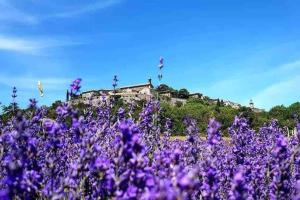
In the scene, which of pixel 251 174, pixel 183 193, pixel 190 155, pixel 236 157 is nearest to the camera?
pixel 183 193

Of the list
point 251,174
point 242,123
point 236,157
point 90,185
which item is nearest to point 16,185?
point 90,185

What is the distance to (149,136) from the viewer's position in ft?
21.9

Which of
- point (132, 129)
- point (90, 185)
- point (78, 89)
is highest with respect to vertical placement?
point (78, 89)

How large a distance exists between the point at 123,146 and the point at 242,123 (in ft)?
11.0

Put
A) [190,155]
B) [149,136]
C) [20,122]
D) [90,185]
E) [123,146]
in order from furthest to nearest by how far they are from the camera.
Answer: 1. [149,136]
2. [190,155]
3. [90,185]
4. [20,122]
5. [123,146]

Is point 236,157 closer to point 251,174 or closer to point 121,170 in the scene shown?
point 251,174

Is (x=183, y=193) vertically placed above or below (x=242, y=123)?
below

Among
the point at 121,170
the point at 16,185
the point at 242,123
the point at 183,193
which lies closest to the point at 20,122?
the point at 16,185

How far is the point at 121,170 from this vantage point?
2963 millimetres

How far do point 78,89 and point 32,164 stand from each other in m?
0.83

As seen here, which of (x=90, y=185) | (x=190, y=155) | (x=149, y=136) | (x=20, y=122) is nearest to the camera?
(x=20, y=122)

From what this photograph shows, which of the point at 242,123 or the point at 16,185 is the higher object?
the point at 242,123

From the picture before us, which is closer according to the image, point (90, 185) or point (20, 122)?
point (20, 122)

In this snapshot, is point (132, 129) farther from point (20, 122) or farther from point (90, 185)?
point (90, 185)
